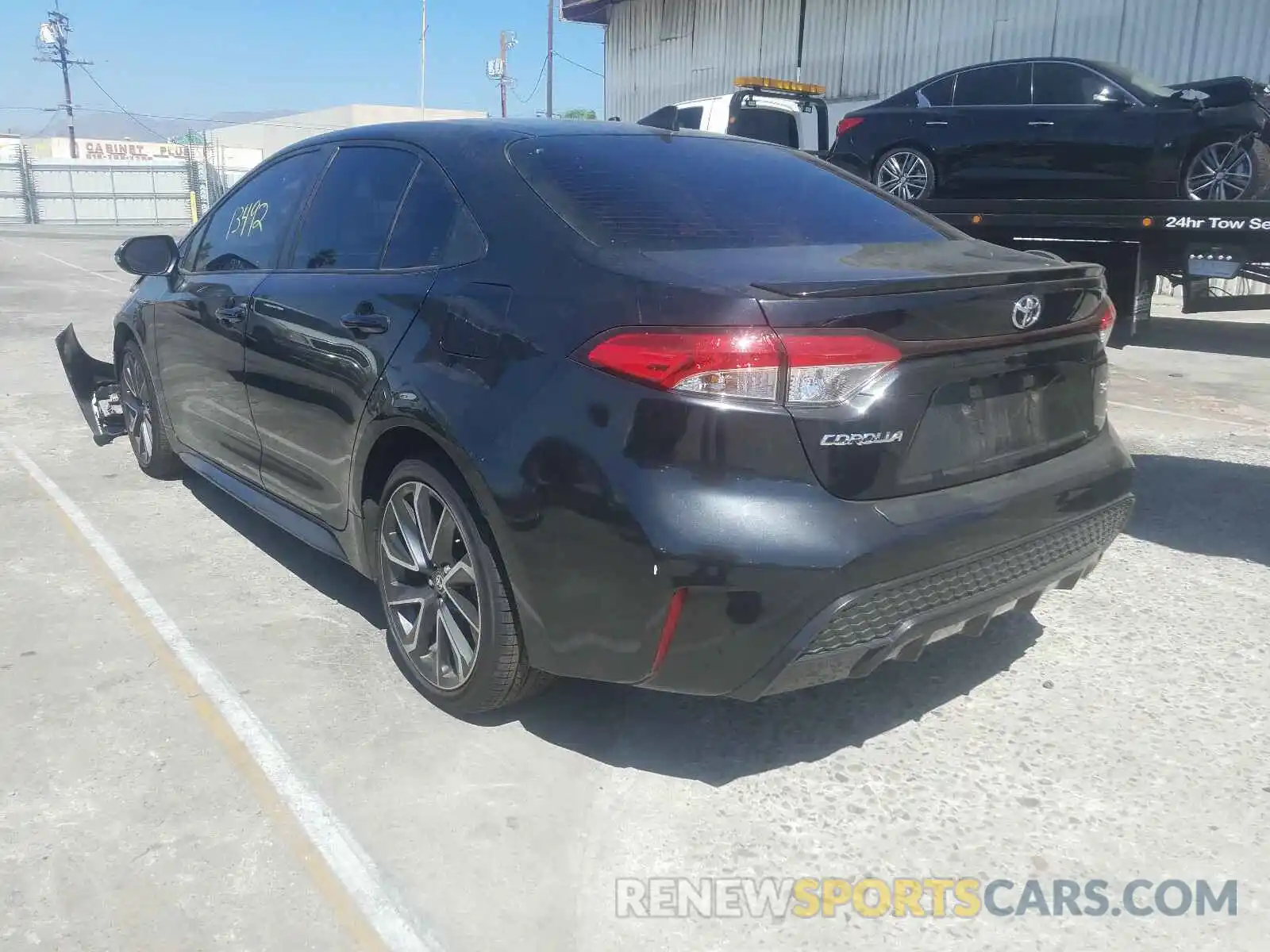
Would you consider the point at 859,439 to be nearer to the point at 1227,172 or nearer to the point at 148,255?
the point at 148,255

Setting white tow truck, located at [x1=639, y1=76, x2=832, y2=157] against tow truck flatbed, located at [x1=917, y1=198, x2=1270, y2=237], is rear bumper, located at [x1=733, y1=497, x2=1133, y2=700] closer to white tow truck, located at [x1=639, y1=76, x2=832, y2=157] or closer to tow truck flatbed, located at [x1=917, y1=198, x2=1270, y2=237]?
tow truck flatbed, located at [x1=917, y1=198, x2=1270, y2=237]

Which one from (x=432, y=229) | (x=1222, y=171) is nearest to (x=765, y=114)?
(x=1222, y=171)

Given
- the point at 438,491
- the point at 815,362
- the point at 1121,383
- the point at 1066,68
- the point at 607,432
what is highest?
the point at 1066,68

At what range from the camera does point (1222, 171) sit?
6266 millimetres

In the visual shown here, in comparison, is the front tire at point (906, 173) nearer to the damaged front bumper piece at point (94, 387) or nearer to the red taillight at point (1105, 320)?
the red taillight at point (1105, 320)

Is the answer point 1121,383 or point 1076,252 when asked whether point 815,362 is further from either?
point 1121,383

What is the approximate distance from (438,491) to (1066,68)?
22.3ft

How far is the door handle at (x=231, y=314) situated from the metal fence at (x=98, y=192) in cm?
4161

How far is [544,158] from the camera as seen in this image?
3162mm

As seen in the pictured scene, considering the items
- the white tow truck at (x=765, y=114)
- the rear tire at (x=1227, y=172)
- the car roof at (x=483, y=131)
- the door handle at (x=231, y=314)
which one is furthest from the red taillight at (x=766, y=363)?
the white tow truck at (x=765, y=114)

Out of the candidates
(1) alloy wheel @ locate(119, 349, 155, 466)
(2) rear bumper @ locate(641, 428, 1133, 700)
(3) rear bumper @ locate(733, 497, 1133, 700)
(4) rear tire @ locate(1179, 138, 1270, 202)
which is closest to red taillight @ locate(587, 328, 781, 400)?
(2) rear bumper @ locate(641, 428, 1133, 700)

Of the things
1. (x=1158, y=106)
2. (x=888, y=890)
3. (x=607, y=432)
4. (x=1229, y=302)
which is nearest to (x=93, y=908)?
(x=607, y=432)

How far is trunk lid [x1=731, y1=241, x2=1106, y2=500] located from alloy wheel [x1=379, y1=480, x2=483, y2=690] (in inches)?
42.6

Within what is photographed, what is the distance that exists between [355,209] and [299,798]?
1.94 m
